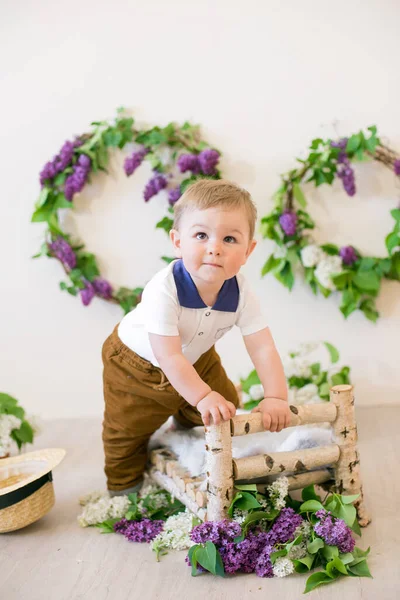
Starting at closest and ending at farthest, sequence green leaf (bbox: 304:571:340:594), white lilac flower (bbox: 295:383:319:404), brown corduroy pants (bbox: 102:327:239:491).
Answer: green leaf (bbox: 304:571:340:594), brown corduroy pants (bbox: 102:327:239:491), white lilac flower (bbox: 295:383:319:404)

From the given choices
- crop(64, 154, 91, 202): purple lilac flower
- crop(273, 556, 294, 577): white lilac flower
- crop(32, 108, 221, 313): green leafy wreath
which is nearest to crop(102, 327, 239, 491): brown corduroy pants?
crop(273, 556, 294, 577): white lilac flower

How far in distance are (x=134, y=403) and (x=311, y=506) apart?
617 mm

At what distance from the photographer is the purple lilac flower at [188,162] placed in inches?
114

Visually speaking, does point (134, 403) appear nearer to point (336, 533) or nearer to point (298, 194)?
point (336, 533)

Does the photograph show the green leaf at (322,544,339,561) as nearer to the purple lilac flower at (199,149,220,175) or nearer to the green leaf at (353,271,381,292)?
the green leaf at (353,271,381,292)

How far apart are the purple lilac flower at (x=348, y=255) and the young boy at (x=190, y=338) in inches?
36.7

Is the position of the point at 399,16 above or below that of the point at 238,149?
above

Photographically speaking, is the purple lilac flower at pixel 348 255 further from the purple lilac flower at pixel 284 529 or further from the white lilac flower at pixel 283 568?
the white lilac flower at pixel 283 568

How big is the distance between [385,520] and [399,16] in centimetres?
199

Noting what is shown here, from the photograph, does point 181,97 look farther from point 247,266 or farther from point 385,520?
point 385,520

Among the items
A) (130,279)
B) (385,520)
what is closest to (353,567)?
(385,520)

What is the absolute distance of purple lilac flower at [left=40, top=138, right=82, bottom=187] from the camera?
2.96 metres

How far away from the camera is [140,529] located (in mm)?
1952

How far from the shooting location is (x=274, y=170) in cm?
296
